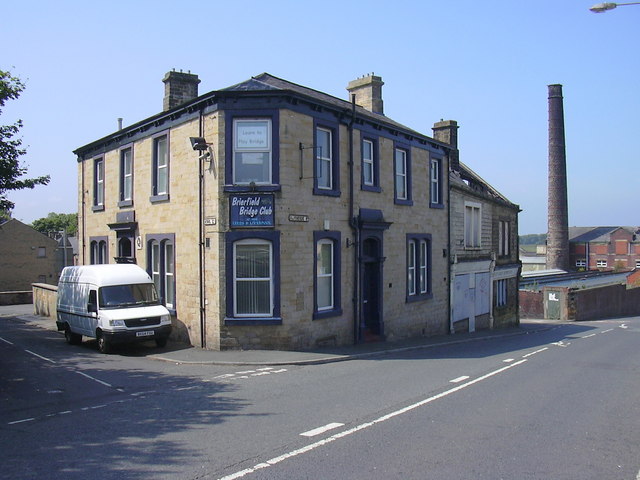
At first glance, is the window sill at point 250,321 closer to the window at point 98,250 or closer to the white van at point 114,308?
the white van at point 114,308

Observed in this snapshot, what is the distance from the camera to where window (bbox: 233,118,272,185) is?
50.4 ft

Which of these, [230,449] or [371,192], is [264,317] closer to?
[371,192]

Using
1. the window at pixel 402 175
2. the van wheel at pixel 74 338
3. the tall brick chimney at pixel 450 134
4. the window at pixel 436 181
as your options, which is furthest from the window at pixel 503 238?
the van wheel at pixel 74 338

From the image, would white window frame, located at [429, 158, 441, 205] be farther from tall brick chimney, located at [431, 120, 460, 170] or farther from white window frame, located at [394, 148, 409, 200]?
tall brick chimney, located at [431, 120, 460, 170]

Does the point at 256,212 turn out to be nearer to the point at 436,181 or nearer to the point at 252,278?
the point at 252,278

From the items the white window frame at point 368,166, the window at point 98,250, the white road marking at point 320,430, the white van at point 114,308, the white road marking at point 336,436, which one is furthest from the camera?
the window at point 98,250

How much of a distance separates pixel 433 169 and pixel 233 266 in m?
10.7

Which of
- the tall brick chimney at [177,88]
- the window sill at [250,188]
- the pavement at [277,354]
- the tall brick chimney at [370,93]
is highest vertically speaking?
the tall brick chimney at [370,93]

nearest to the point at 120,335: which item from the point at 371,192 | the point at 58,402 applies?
the point at 58,402

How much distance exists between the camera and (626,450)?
23.5 feet

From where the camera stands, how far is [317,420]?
8.27m

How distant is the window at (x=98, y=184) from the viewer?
22078 mm

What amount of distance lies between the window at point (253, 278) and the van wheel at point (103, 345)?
3.25 metres

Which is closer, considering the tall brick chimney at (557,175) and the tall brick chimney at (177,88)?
the tall brick chimney at (177,88)
